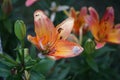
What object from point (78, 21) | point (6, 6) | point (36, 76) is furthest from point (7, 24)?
point (36, 76)

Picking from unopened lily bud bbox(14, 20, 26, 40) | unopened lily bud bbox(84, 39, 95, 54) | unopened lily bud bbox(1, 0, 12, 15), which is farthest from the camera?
unopened lily bud bbox(1, 0, 12, 15)

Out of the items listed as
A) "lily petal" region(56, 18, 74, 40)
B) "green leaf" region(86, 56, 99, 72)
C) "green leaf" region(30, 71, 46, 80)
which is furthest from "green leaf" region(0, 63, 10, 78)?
"green leaf" region(86, 56, 99, 72)

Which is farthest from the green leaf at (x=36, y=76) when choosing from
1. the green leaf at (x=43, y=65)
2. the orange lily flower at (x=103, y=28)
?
the orange lily flower at (x=103, y=28)

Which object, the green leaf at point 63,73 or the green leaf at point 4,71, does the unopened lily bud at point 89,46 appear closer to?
the green leaf at point 63,73

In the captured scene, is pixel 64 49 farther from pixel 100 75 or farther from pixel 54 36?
pixel 100 75

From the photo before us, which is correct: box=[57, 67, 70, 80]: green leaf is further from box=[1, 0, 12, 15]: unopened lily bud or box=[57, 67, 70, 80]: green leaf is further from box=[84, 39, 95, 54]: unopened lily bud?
box=[1, 0, 12, 15]: unopened lily bud

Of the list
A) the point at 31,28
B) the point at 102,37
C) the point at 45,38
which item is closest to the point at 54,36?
the point at 45,38

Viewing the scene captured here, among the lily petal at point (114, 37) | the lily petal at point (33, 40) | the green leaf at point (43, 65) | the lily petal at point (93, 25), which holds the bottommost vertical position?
the green leaf at point (43, 65)
